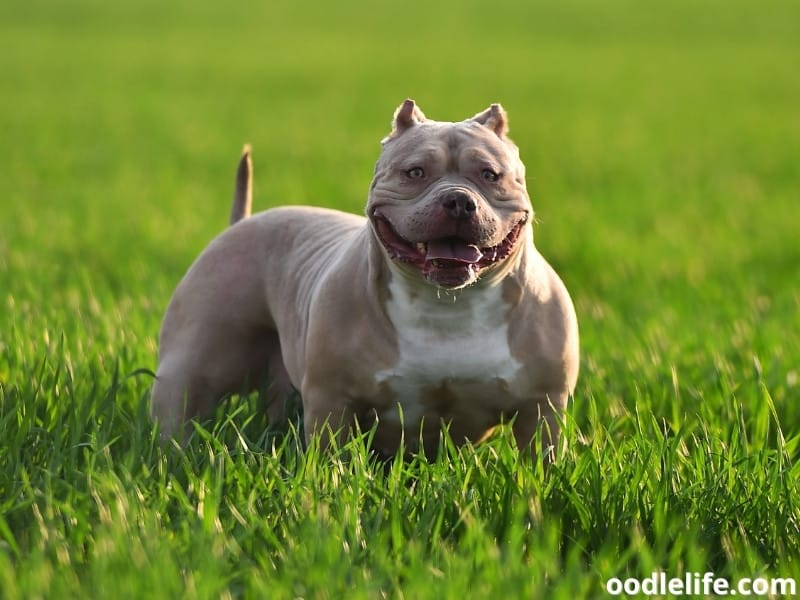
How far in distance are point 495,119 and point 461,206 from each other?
0.60 metres

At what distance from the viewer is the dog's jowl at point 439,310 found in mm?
3906

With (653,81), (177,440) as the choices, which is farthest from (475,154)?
(653,81)

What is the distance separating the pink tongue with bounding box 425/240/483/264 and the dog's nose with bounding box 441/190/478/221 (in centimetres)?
13

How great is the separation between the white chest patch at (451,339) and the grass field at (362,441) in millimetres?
273

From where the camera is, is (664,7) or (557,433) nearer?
(557,433)

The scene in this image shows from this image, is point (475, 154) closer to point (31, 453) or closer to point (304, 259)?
point (304, 259)

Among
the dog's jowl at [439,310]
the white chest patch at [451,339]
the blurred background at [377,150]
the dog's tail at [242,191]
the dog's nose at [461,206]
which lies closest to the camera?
the dog's nose at [461,206]

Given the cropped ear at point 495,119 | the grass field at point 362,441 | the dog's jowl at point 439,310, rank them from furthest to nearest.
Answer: the cropped ear at point 495,119
the dog's jowl at point 439,310
the grass field at point 362,441

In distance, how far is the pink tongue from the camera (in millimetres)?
3865

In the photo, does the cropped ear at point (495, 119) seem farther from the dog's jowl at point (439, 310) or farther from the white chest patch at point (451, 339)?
the white chest patch at point (451, 339)

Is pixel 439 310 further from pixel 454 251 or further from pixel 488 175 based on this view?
pixel 488 175

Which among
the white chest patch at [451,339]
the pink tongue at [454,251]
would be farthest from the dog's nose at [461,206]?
the white chest patch at [451,339]

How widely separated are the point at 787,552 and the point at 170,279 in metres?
5.00

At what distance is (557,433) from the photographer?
4168mm
